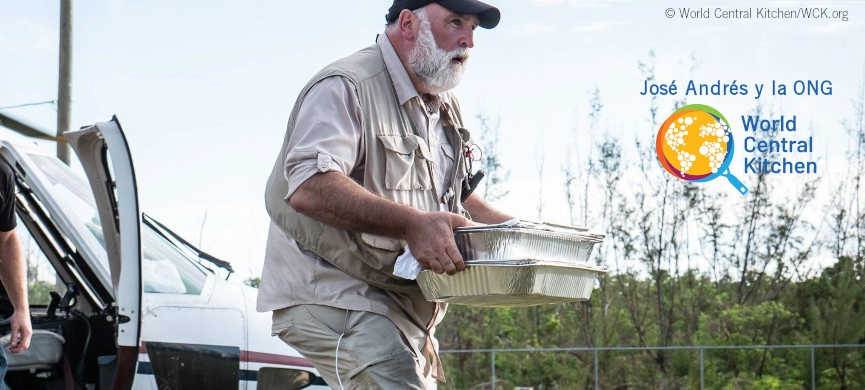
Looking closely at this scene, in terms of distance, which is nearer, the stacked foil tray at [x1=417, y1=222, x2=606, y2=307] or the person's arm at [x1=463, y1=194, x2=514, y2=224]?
the stacked foil tray at [x1=417, y1=222, x2=606, y2=307]

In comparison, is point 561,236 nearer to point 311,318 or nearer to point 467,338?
point 311,318

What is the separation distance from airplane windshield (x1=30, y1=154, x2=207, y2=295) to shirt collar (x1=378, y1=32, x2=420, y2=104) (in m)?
2.62

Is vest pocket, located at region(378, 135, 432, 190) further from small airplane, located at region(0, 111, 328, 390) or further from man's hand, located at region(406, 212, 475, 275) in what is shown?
small airplane, located at region(0, 111, 328, 390)

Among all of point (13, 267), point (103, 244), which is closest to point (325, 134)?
point (13, 267)

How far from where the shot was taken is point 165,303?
5953mm

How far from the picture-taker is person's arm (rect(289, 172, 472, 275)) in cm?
310

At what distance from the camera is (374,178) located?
11.3ft

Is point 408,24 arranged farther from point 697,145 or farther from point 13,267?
point 697,145

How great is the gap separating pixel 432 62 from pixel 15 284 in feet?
8.01

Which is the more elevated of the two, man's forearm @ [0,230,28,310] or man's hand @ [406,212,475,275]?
man's hand @ [406,212,475,275]

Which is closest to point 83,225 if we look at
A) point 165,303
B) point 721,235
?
point 165,303

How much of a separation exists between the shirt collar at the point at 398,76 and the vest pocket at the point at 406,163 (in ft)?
0.46

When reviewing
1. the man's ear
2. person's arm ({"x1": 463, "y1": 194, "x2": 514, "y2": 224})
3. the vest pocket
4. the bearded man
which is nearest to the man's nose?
the bearded man

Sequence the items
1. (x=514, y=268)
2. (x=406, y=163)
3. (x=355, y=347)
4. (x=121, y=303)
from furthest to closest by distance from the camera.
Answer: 1. (x=121, y=303)
2. (x=406, y=163)
3. (x=355, y=347)
4. (x=514, y=268)
